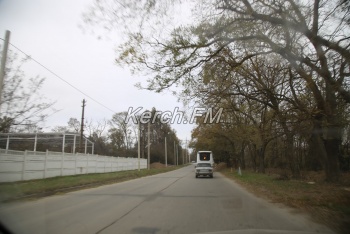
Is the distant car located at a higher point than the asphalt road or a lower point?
higher

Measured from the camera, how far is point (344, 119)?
19469 mm

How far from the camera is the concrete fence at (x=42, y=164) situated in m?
19.6

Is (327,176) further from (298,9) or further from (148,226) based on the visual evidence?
(148,226)

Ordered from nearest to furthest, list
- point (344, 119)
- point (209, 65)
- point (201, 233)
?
point (201, 233) → point (209, 65) → point (344, 119)

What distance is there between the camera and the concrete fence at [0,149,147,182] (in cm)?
1964

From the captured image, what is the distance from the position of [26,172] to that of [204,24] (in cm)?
1510

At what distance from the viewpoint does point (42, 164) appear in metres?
24.0

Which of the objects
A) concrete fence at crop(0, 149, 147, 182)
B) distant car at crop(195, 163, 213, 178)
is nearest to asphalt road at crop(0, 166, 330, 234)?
concrete fence at crop(0, 149, 147, 182)

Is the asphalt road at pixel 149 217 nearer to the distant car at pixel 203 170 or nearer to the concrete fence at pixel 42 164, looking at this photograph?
the concrete fence at pixel 42 164

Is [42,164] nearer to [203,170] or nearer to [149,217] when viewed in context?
[149,217]

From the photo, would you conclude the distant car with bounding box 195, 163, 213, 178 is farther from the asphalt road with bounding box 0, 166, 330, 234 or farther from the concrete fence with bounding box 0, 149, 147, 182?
the asphalt road with bounding box 0, 166, 330, 234

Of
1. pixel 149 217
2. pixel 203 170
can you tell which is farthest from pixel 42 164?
pixel 203 170

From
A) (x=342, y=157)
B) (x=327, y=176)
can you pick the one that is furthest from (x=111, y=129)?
(x=327, y=176)

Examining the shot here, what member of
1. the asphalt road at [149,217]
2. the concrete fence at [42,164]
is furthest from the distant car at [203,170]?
the asphalt road at [149,217]
